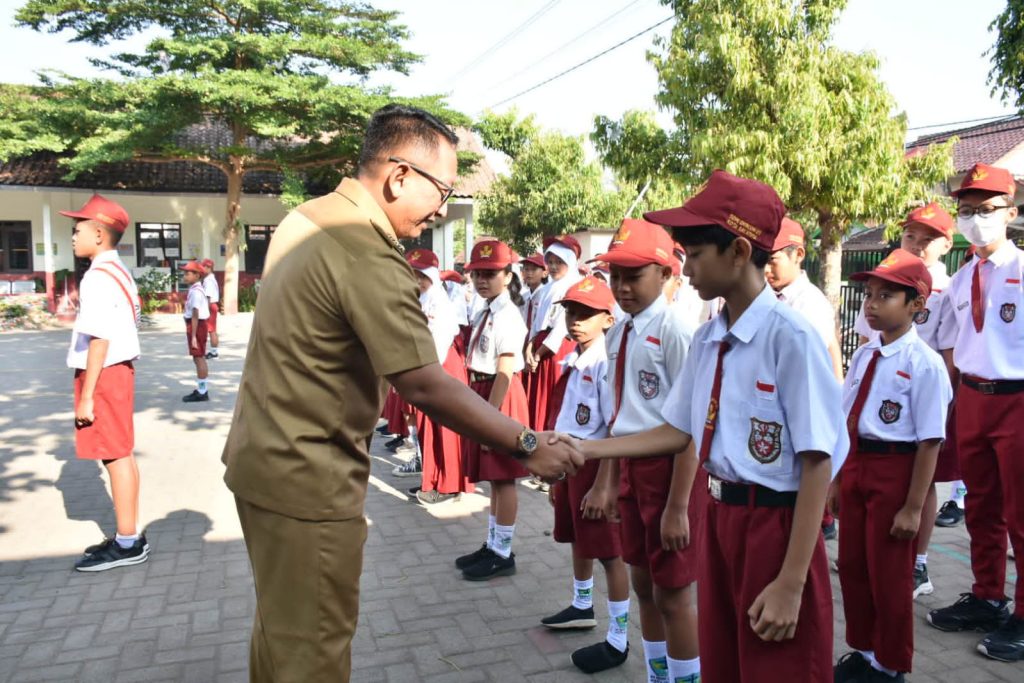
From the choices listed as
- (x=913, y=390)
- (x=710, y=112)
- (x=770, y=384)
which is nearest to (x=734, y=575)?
(x=770, y=384)

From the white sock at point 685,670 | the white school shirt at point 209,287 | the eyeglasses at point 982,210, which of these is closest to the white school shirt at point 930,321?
the eyeglasses at point 982,210

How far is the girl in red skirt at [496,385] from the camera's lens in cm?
478

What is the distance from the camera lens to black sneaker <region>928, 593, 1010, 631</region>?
13.1 feet

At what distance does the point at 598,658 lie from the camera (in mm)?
3592

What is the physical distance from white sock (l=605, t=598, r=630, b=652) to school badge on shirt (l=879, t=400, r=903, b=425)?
144 cm

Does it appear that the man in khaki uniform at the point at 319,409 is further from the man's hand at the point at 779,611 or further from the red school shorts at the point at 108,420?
the red school shorts at the point at 108,420

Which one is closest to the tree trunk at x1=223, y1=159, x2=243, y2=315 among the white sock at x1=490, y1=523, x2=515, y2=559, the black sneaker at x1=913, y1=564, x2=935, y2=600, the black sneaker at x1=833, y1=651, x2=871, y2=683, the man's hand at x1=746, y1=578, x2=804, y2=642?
the white sock at x1=490, y1=523, x2=515, y2=559

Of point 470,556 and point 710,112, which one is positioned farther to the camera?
point 710,112

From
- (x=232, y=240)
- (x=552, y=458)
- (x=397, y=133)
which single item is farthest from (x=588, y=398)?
(x=232, y=240)

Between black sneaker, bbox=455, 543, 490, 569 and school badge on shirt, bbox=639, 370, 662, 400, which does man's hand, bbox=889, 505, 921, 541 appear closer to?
school badge on shirt, bbox=639, 370, 662, 400

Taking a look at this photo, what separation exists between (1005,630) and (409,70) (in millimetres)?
23315

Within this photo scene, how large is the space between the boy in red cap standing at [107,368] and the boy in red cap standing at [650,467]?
125 inches

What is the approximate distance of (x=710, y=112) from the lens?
1192 cm

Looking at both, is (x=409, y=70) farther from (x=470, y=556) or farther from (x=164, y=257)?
(x=470, y=556)
